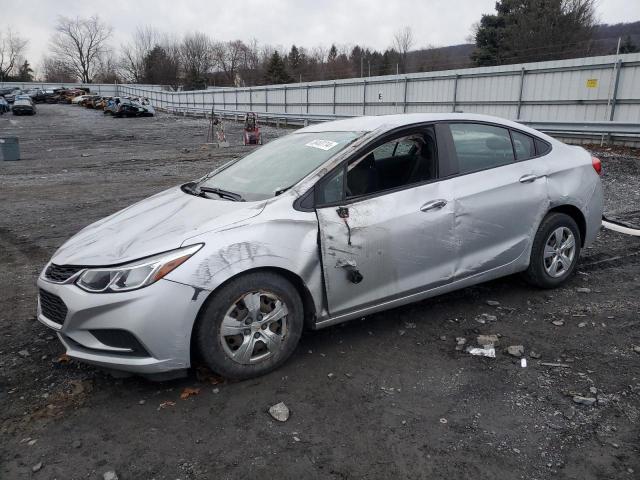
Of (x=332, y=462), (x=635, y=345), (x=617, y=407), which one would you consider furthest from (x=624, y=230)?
(x=332, y=462)

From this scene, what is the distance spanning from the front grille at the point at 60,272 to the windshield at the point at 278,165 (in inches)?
46.2

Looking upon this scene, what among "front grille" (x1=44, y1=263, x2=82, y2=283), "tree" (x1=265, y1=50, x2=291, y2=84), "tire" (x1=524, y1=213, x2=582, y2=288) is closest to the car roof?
"tire" (x1=524, y1=213, x2=582, y2=288)

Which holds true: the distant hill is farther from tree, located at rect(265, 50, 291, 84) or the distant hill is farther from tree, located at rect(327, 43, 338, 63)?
tree, located at rect(327, 43, 338, 63)

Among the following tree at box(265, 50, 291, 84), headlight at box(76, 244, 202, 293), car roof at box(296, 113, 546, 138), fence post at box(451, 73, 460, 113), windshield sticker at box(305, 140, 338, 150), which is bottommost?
headlight at box(76, 244, 202, 293)

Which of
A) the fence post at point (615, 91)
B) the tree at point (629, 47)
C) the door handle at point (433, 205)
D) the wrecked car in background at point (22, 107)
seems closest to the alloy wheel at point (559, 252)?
the door handle at point (433, 205)

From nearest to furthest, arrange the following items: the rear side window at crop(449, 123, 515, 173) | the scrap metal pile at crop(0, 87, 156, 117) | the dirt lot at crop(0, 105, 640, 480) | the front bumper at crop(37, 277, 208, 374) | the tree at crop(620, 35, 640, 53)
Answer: the dirt lot at crop(0, 105, 640, 480) → the front bumper at crop(37, 277, 208, 374) → the rear side window at crop(449, 123, 515, 173) → the tree at crop(620, 35, 640, 53) → the scrap metal pile at crop(0, 87, 156, 117)

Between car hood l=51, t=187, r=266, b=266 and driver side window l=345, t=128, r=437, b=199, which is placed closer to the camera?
car hood l=51, t=187, r=266, b=266

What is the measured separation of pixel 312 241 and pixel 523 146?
2.26m

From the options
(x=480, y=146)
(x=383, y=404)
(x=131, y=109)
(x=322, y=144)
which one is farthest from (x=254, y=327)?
(x=131, y=109)

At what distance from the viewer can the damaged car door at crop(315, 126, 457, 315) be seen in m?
3.37

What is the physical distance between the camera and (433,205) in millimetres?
3693

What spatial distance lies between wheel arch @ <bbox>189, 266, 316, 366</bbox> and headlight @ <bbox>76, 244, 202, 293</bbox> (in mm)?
267

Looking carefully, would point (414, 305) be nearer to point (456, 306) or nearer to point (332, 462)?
point (456, 306)

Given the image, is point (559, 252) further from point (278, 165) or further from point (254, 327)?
point (254, 327)
